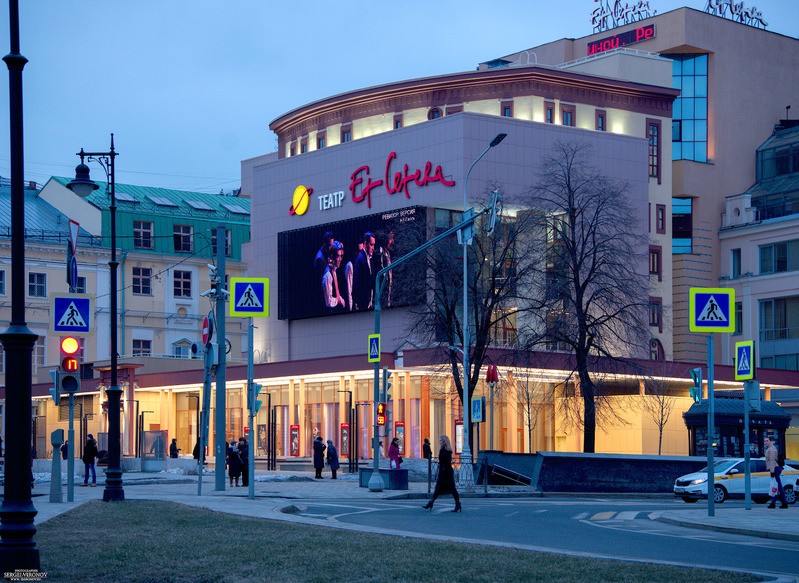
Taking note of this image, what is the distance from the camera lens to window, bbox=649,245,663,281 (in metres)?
78.8

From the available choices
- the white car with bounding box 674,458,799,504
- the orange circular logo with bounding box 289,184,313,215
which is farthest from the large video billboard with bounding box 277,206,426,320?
the white car with bounding box 674,458,799,504

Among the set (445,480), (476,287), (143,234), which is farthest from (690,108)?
(445,480)

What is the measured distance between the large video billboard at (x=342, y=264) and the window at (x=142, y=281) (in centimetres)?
1543

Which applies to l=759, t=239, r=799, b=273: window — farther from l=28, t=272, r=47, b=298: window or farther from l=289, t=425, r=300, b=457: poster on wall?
l=28, t=272, r=47, b=298: window

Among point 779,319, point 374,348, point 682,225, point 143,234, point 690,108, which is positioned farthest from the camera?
point 143,234

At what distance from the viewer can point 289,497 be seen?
3669 cm

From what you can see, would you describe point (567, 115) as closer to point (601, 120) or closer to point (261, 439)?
point (601, 120)

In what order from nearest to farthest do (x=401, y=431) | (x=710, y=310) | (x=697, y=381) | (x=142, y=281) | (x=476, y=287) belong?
(x=710, y=310) → (x=697, y=381) → (x=476, y=287) → (x=401, y=431) → (x=142, y=281)

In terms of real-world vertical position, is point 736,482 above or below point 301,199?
below

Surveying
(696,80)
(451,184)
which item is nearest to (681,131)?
(696,80)

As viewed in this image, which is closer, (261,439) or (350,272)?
(261,439)

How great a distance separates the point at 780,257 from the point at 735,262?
3.83 m

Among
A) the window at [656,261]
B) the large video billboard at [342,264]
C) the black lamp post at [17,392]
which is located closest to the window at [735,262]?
the window at [656,261]

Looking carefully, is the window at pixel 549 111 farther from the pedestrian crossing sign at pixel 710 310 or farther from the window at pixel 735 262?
the pedestrian crossing sign at pixel 710 310
